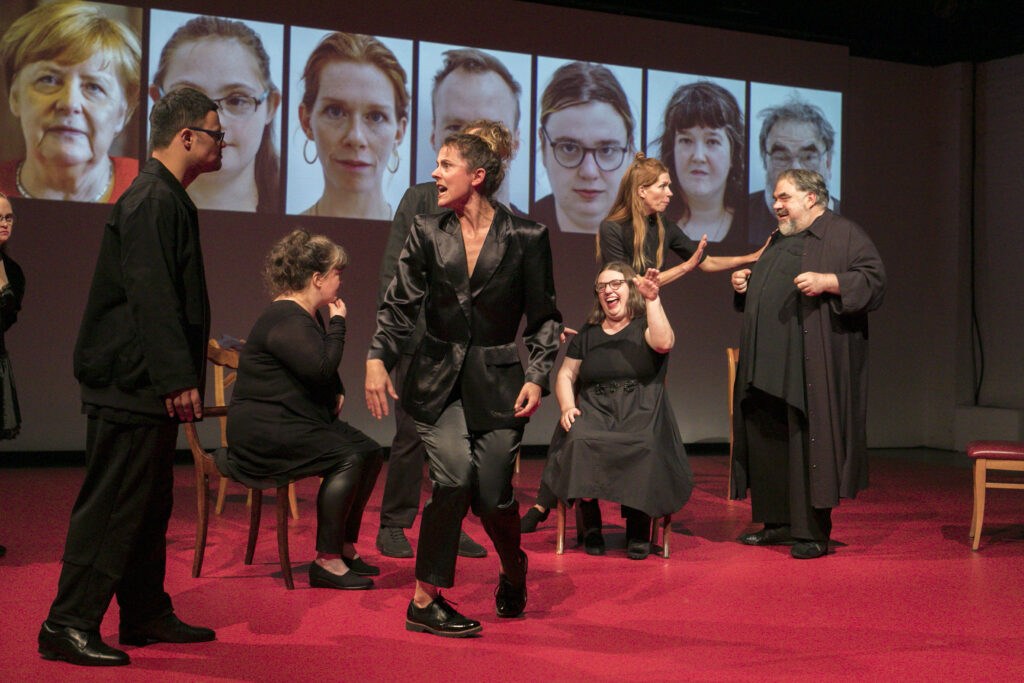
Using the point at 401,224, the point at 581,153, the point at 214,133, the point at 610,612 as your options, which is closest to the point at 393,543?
the point at 610,612

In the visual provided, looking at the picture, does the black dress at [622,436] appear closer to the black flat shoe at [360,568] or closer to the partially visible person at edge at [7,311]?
the black flat shoe at [360,568]

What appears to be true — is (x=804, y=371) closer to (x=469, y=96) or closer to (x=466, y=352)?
(x=466, y=352)

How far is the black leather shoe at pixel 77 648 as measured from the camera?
2.53 meters

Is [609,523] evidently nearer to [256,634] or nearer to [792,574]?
[792,574]

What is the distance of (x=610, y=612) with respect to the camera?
10.5 feet

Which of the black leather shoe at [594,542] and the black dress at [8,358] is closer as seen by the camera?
the black dress at [8,358]

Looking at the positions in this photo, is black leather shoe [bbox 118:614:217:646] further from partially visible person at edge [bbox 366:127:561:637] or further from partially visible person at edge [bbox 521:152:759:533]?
partially visible person at edge [bbox 521:152:759:533]

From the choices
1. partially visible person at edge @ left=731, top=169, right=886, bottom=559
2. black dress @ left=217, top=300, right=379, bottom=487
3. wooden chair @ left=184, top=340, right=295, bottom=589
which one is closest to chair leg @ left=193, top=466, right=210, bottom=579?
wooden chair @ left=184, top=340, right=295, bottom=589

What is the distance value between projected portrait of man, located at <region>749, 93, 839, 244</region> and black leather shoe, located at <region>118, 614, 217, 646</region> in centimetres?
622

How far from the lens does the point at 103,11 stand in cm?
636

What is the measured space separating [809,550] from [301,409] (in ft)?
7.16

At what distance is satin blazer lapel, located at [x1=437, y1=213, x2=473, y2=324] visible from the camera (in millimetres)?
2918

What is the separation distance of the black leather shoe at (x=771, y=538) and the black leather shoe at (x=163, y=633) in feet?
8.24

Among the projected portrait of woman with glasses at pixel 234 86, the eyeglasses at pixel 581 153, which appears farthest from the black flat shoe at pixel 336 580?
the eyeglasses at pixel 581 153
